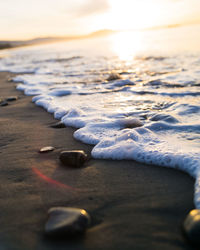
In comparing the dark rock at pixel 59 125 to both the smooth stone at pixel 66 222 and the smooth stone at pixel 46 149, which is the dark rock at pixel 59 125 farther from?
the smooth stone at pixel 66 222

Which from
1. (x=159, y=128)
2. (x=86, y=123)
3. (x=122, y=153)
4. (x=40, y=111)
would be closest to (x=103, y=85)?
(x=40, y=111)

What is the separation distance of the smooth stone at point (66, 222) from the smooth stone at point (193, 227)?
1.84 ft

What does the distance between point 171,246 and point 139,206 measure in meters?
0.35

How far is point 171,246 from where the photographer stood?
123 cm

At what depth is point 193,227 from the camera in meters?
1.24

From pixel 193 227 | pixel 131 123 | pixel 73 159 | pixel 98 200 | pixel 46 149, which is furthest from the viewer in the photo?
pixel 131 123

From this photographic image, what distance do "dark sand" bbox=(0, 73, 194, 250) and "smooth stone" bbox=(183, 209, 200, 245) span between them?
1.8 inches

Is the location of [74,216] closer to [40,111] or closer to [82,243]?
[82,243]

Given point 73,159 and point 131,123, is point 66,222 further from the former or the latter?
point 131,123

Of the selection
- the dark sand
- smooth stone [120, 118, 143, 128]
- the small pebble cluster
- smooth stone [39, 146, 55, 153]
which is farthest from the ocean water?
the small pebble cluster

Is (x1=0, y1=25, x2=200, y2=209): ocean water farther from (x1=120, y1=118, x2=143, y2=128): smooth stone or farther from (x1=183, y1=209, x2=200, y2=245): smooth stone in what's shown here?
(x1=183, y1=209, x2=200, y2=245): smooth stone

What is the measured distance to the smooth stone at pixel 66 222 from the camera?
129cm

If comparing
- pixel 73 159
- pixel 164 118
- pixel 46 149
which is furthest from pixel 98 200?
pixel 164 118

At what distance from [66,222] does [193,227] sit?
27.4 inches
